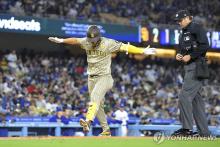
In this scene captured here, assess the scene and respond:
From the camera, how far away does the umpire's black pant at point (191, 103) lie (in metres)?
7.86

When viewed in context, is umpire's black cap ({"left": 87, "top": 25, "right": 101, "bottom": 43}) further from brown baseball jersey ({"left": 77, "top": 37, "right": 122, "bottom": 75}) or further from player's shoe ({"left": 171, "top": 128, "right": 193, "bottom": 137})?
player's shoe ({"left": 171, "top": 128, "right": 193, "bottom": 137})

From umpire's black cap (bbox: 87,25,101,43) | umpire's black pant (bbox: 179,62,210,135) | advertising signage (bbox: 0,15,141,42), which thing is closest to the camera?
umpire's black pant (bbox: 179,62,210,135)

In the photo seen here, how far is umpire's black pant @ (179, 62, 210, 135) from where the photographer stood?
7863 millimetres

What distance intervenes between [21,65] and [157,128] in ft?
26.7

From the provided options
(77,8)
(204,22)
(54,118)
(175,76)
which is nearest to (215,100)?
(175,76)

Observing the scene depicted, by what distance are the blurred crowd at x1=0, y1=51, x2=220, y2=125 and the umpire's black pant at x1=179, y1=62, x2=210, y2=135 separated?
10362 mm

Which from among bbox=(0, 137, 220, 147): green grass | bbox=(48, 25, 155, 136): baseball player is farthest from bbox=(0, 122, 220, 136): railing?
bbox=(0, 137, 220, 147): green grass

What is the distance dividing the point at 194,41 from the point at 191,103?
87 centimetres

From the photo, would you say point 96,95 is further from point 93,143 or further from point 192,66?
point 93,143

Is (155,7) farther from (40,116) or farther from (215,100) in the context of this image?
(40,116)

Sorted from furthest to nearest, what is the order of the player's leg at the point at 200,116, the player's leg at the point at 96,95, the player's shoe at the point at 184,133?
the player's leg at the point at 96,95
the player's leg at the point at 200,116
the player's shoe at the point at 184,133

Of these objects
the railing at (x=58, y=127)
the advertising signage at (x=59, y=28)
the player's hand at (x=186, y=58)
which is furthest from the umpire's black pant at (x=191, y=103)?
the advertising signage at (x=59, y=28)

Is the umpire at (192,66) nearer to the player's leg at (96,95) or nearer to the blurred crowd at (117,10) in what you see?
the player's leg at (96,95)

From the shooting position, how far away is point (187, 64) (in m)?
8.12
